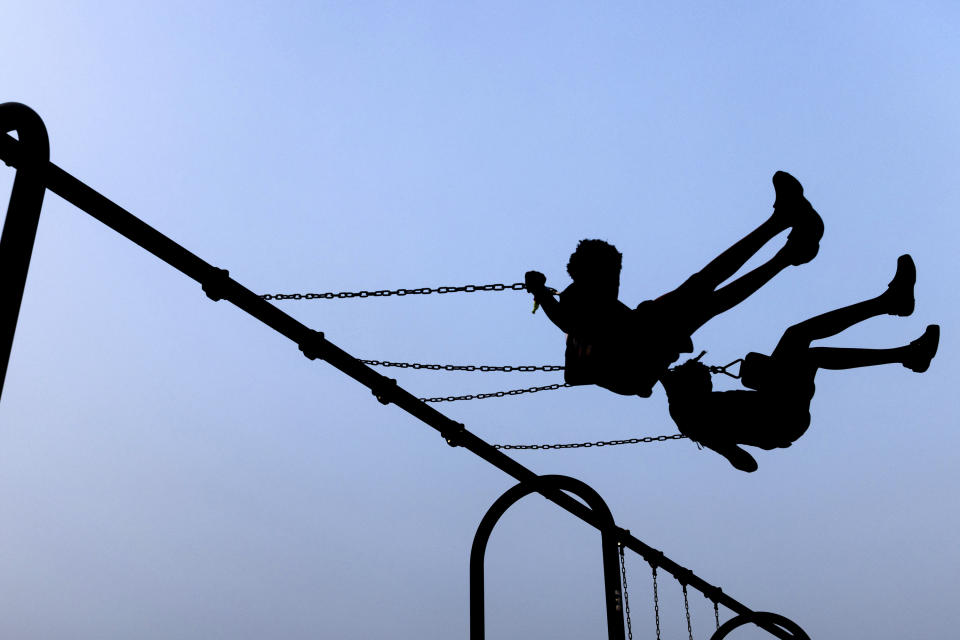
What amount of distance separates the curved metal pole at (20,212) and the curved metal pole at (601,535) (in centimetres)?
397

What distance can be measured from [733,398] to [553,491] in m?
1.60

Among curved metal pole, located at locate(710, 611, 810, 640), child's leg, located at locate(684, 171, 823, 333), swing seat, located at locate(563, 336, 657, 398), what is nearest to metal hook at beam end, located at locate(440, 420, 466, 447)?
swing seat, located at locate(563, 336, 657, 398)

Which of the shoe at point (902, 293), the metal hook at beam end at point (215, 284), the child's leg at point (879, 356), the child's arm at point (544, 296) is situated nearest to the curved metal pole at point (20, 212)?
the metal hook at beam end at point (215, 284)

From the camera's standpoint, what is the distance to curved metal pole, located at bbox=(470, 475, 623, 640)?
5.77 m

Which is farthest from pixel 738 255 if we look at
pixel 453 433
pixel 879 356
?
pixel 453 433

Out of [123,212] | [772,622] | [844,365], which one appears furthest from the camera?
[772,622]

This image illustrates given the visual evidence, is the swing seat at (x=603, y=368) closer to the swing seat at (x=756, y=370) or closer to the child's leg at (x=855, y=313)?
the swing seat at (x=756, y=370)

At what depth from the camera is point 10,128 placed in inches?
Answer: 145

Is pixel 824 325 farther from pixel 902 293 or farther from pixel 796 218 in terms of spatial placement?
pixel 796 218

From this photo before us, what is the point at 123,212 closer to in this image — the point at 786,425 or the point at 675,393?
the point at 675,393

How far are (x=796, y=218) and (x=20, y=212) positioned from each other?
4.85 metres

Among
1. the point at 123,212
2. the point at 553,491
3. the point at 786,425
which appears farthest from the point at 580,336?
the point at 123,212

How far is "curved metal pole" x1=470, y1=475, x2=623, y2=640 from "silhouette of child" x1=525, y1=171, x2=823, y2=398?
0.84m

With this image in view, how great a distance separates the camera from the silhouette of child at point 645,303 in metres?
6.28
